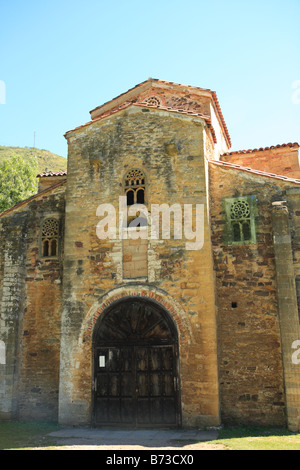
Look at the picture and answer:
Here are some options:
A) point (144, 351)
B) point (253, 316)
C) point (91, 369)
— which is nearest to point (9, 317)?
point (91, 369)

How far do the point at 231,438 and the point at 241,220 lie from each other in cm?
568

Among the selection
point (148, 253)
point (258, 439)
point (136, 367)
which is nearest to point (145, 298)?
point (148, 253)

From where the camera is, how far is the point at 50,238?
13484mm

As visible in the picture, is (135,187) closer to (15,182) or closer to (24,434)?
(24,434)

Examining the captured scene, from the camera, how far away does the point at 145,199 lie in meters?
11.8

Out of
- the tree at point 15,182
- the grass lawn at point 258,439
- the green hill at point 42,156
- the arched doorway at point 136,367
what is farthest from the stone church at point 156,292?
the green hill at point 42,156

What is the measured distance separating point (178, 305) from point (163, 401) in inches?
96.4

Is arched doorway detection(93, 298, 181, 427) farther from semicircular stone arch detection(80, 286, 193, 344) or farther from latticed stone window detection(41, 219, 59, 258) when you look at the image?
latticed stone window detection(41, 219, 59, 258)

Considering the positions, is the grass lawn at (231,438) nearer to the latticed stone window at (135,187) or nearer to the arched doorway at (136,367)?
the arched doorway at (136,367)

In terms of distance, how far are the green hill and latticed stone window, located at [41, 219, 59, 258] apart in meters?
48.0

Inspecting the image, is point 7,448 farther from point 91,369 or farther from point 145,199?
point 145,199

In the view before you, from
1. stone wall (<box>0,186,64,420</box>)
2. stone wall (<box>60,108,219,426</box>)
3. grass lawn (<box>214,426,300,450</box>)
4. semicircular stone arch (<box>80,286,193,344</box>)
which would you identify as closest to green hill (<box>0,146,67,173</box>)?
stone wall (<box>0,186,64,420</box>)

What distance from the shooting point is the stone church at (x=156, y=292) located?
415 inches

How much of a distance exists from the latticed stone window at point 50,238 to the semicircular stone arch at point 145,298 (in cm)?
292
